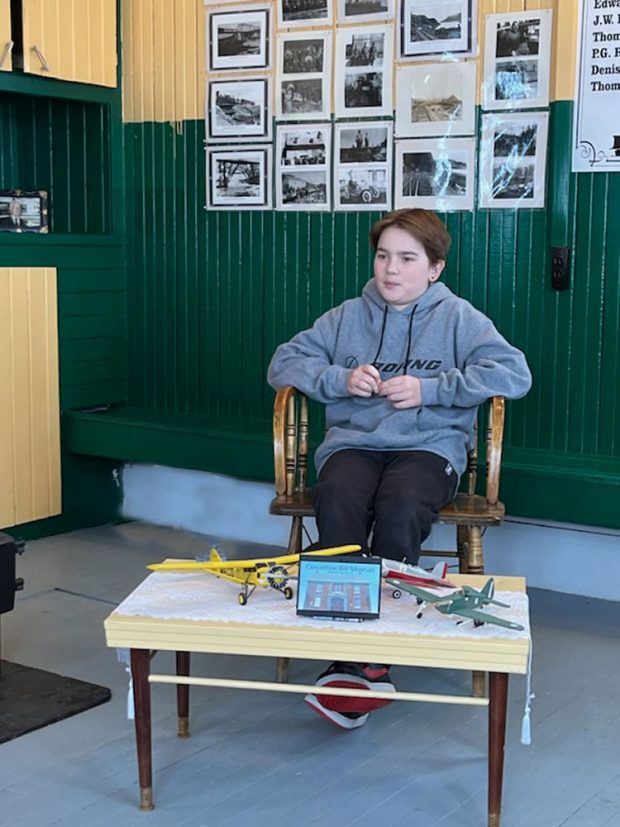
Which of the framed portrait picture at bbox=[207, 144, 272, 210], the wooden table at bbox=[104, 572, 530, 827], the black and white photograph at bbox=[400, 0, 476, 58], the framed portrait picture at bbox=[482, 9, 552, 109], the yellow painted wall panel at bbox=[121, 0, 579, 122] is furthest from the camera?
the yellow painted wall panel at bbox=[121, 0, 579, 122]

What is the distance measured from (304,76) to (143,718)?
2914 millimetres

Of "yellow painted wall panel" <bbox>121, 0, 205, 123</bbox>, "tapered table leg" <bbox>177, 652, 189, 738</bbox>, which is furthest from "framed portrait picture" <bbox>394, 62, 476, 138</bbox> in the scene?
"tapered table leg" <bbox>177, 652, 189, 738</bbox>

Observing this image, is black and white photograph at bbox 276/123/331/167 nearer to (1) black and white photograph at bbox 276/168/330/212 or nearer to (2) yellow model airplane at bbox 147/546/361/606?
(1) black and white photograph at bbox 276/168/330/212

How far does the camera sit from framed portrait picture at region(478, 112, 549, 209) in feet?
13.5

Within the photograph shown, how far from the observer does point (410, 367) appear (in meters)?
3.37

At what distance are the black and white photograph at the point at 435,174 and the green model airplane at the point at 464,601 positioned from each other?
2.09 meters

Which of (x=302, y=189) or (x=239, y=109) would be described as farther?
(x=239, y=109)

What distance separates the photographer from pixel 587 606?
4012 mm

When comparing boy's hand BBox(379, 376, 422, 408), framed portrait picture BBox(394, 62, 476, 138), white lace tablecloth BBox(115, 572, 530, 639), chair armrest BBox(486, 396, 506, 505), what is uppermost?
framed portrait picture BBox(394, 62, 476, 138)

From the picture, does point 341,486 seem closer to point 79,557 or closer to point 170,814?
point 170,814

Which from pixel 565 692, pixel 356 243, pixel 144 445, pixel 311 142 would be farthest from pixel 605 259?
pixel 144 445

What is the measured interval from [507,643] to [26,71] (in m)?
3.24

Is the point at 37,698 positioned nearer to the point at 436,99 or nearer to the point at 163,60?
the point at 436,99

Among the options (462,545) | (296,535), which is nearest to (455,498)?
(462,545)
